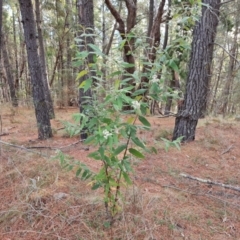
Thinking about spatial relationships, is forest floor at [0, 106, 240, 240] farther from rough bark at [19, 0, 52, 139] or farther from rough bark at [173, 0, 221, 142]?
rough bark at [19, 0, 52, 139]

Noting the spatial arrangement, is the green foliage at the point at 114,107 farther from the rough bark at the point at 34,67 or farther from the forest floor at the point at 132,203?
the rough bark at the point at 34,67

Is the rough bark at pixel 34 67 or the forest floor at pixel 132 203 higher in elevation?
the rough bark at pixel 34 67

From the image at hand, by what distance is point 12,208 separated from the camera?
2.08 metres

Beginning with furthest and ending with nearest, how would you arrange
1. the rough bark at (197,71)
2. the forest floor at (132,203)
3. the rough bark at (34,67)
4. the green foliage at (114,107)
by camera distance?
the rough bark at (34,67) → the rough bark at (197,71) → the forest floor at (132,203) → the green foliage at (114,107)

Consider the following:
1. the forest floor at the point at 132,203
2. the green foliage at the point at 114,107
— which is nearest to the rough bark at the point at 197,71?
the forest floor at the point at 132,203

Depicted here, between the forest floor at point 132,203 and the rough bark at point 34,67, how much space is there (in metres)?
1.28

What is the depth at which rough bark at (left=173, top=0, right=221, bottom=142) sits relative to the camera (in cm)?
389

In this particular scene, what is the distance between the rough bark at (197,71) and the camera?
3889 millimetres

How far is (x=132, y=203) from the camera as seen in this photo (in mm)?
2070

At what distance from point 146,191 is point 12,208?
Answer: 1.34 metres

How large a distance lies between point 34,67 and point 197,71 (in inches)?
122

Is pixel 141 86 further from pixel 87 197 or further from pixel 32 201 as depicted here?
pixel 32 201

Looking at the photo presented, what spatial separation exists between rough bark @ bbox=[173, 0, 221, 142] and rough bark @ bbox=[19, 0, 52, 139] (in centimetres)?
268

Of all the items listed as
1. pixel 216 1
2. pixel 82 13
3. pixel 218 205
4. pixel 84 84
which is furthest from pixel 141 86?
pixel 216 1
